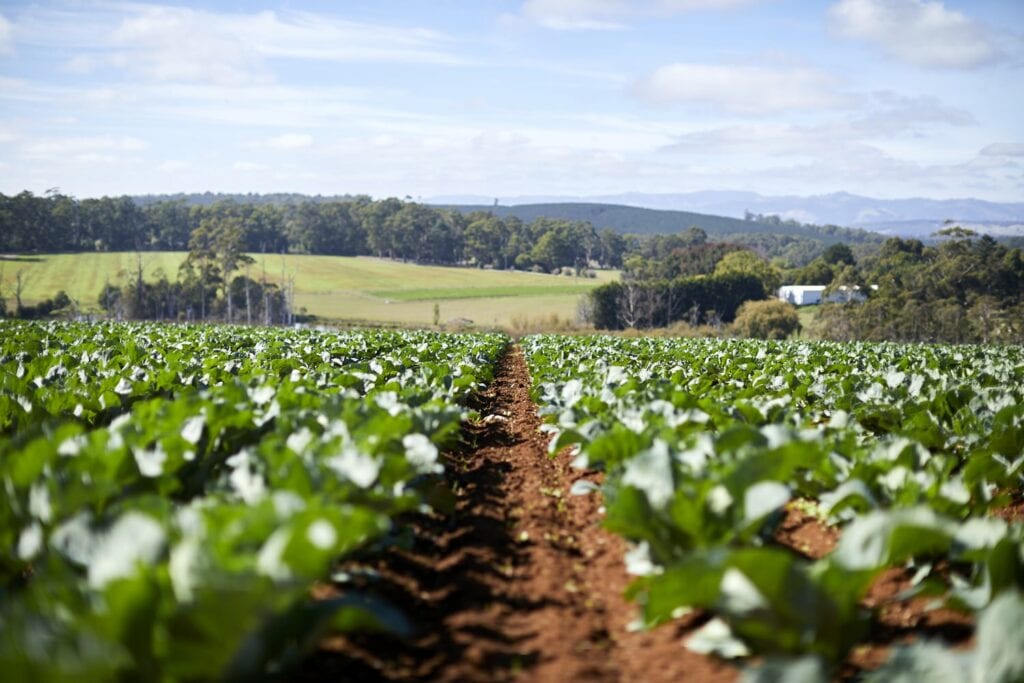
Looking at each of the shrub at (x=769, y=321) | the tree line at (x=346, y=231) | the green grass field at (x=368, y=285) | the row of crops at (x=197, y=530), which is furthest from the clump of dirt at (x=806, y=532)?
the tree line at (x=346, y=231)

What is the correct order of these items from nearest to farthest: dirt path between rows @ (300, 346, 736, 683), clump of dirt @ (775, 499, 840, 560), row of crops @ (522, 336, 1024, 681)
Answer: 1. row of crops @ (522, 336, 1024, 681)
2. dirt path between rows @ (300, 346, 736, 683)
3. clump of dirt @ (775, 499, 840, 560)

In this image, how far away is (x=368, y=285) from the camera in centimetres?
9500

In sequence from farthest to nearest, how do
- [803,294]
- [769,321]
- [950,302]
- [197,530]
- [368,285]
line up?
[368,285]
[803,294]
[769,321]
[950,302]
[197,530]

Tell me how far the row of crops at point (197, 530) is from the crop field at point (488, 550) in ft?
0.04

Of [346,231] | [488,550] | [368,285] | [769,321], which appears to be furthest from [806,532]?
[346,231]

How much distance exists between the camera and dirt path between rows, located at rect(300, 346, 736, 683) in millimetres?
3645

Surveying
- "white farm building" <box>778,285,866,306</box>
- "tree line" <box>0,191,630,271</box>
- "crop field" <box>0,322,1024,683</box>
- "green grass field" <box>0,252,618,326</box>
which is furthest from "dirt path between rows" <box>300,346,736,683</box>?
"tree line" <box>0,191,630,271</box>

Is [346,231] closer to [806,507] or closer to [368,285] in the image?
[368,285]

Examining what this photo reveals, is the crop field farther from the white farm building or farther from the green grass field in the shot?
the white farm building

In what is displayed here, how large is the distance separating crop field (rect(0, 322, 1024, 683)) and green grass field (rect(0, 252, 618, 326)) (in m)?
60.5

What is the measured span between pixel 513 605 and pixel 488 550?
1.01 meters

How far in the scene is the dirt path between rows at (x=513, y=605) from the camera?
3.64 meters

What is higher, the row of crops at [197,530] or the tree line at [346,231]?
the tree line at [346,231]

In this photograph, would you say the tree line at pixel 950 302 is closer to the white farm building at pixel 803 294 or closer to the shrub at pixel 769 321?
the shrub at pixel 769 321
